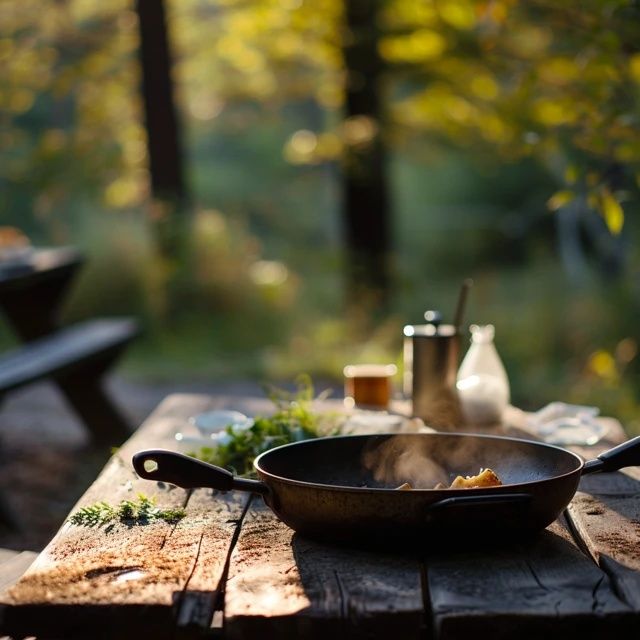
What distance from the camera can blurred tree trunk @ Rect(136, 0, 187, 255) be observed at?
945 centimetres

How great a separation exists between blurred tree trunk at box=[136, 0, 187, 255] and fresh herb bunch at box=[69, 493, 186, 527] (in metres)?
7.24

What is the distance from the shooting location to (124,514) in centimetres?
219

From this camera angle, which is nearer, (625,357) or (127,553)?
(127,553)

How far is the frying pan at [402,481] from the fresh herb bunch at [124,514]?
0.65 feet

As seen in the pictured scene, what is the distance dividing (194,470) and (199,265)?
23.1 feet

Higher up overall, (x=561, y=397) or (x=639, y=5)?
(x=639, y=5)

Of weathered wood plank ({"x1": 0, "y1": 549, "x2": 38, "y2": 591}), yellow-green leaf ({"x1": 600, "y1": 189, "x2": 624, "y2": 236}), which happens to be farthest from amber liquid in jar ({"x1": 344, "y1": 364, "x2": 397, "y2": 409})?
weathered wood plank ({"x1": 0, "y1": 549, "x2": 38, "y2": 591})

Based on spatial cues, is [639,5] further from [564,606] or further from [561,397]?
[561,397]

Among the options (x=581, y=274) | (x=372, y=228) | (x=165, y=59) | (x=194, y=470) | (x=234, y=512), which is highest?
(x=165, y=59)

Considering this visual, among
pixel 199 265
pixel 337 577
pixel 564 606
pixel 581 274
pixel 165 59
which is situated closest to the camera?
pixel 564 606

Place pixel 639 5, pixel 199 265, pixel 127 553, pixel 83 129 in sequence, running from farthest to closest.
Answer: pixel 83 129 < pixel 199 265 < pixel 639 5 < pixel 127 553

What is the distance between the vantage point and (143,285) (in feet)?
30.3

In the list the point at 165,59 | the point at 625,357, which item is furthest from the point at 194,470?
the point at 165,59

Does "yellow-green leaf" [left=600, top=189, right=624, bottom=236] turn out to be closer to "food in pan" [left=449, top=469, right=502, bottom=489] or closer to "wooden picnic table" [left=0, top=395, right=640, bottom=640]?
Answer: "wooden picnic table" [left=0, top=395, right=640, bottom=640]
